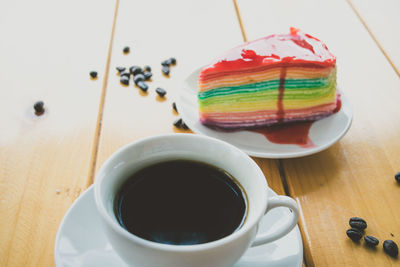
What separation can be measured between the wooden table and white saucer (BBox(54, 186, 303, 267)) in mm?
106

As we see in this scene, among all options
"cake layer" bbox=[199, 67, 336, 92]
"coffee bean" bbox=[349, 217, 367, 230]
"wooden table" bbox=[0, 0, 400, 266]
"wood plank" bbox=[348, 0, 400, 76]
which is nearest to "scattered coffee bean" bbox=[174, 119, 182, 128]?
"wooden table" bbox=[0, 0, 400, 266]

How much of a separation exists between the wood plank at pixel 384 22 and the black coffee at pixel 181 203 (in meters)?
0.91

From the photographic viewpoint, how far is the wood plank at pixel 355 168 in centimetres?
70

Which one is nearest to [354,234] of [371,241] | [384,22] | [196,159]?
[371,241]

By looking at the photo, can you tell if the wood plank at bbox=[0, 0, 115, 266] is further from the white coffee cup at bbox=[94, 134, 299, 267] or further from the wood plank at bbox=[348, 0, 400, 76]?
the wood plank at bbox=[348, 0, 400, 76]

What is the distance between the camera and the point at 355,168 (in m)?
0.88

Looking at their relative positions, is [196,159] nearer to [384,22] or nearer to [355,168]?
[355,168]

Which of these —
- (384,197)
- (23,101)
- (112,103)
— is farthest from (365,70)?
(23,101)

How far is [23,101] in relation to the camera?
1039 mm

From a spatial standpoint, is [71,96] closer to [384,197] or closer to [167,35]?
[167,35]

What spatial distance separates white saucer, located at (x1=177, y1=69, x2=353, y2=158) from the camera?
869mm

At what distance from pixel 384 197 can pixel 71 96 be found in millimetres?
867

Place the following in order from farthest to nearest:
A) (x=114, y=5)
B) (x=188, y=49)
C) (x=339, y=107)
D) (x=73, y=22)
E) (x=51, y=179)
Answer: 1. (x=114, y=5)
2. (x=73, y=22)
3. (x=188, y=49)
4. (x=339, y=107)
5. (x=51, y=179)

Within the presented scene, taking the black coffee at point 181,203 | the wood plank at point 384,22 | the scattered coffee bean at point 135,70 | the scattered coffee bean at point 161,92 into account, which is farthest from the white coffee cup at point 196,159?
the wood plank at point 384,22
